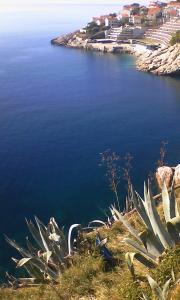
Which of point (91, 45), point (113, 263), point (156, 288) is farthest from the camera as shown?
point (91, 45)

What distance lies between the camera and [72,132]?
45250 mm

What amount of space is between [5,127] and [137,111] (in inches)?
676

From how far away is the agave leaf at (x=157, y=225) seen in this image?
10.6 m

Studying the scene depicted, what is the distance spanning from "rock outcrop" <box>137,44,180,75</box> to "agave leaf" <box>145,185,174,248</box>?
206 feet

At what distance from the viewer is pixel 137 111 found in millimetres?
52875

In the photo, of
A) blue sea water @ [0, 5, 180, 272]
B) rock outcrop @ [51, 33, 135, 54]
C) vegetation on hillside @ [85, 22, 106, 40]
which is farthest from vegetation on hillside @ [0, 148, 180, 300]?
vegetation on hillside @ [85, 22, 106, 40]

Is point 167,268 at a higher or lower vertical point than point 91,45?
lower

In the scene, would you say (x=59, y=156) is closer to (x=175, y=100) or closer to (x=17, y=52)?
(x=175, y=100)

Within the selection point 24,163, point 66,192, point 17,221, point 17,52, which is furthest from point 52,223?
point 17,52

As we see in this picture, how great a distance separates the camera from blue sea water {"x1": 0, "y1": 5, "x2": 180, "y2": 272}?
1152 inches

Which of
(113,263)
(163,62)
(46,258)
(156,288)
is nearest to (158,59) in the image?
(163,62)

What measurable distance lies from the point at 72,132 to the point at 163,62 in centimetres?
3613

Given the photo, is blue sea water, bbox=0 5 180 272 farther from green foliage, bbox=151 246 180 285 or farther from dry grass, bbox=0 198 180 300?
green foliage, bbox=151 246 180 285

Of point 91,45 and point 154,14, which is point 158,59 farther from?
point 154,14
